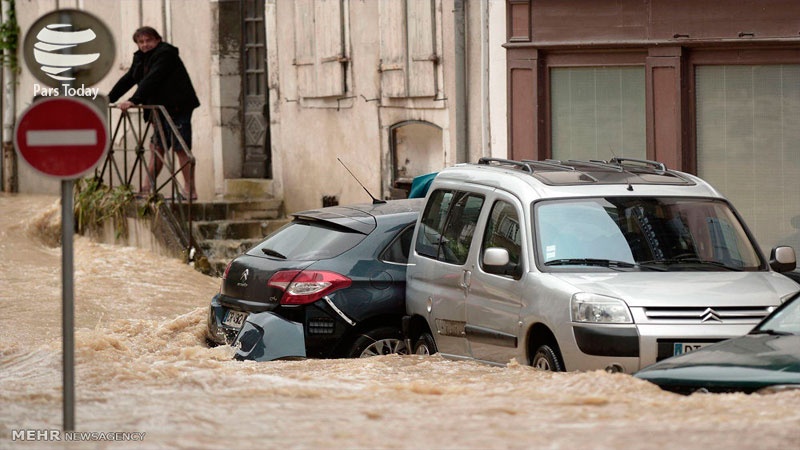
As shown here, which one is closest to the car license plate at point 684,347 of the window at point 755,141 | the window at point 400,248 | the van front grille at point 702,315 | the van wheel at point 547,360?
the van front grille at point 702,315

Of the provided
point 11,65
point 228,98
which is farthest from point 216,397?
point 11,65

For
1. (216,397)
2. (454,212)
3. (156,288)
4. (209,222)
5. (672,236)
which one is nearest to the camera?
(216,397)

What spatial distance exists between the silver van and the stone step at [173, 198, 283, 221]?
8.31 m

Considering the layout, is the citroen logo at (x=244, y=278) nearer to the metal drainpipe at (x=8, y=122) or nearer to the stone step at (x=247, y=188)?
the stone step at (x=247, y=188)

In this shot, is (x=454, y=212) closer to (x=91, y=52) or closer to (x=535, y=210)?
(x=535, y=210)

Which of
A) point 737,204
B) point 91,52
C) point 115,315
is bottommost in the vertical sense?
point 115,315

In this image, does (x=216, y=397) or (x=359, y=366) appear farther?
(x=359, y=366)

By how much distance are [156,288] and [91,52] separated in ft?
21.6

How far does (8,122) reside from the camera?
86.6 ft

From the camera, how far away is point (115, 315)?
1519cm

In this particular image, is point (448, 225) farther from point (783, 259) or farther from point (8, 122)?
point (8, 122)

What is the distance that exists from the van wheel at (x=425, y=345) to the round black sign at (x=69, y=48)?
302 centimetres

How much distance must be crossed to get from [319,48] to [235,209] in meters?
2.49

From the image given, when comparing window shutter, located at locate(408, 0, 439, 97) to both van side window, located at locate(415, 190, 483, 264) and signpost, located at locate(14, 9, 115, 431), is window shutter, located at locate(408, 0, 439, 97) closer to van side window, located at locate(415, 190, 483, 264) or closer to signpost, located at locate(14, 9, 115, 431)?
van side window, located at locate(415, 190, 483, 264)
